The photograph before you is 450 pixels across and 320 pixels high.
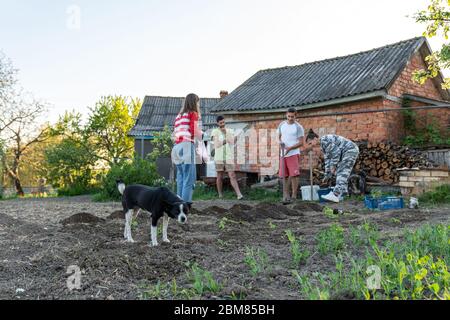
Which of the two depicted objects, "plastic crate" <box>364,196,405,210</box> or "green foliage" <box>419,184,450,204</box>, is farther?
"green foliage" <box>419,184,450,204</box>

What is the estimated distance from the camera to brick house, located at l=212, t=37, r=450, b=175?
10.6 metres

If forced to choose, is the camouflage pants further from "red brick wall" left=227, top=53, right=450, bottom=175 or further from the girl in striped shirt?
the girl in striped shirt

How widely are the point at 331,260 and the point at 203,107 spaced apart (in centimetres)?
2171

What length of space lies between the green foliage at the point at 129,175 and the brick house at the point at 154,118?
7.86m

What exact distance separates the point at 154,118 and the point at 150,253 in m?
19.8

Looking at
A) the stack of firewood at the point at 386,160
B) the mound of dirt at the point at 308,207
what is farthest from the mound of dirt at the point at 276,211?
the stack of firewood at the point at 386,160

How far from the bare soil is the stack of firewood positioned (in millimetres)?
3350

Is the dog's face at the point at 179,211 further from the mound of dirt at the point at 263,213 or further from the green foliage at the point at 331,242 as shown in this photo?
the mound of dirt at the point at 263,213

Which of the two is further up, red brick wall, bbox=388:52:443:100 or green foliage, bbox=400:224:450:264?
red brick wall, bbox=388:52:443:100

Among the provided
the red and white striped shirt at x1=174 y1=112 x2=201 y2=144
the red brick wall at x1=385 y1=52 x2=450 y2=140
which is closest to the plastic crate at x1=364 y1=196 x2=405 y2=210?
the red and white striped shirt at x1=174 y1=112 x2=201 y2=144

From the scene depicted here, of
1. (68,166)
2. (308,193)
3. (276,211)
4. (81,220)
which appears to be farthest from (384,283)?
(68,166)

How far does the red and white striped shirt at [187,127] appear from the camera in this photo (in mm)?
5586
